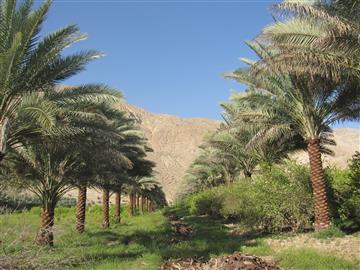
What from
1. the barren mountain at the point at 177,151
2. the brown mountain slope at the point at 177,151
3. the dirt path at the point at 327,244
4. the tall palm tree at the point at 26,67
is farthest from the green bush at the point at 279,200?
the brown mountain slope at the point at 177,151

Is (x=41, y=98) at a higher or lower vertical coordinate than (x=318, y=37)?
lower

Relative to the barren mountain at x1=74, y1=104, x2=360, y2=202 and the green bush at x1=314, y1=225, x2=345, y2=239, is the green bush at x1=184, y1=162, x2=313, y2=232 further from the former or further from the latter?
the barren mountain at x1=74, y1=104, x2=360, y2=202

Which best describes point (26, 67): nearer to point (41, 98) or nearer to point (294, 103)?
point (41, 98)

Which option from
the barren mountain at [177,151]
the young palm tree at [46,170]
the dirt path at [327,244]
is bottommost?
the dirt path at [327,244]

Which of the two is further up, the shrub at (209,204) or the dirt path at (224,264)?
the shrub at (209,204)

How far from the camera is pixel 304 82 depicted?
1756 centimetres

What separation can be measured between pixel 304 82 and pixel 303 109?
113cm

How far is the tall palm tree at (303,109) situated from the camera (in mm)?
17344

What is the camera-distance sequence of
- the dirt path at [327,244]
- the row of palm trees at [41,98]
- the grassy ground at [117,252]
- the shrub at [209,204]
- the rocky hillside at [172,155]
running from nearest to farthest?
the grassy ground at [117,252] < the row of palm trees at [41,98] < the dirt path at [327,244] < the shrub at [209,204] < the rocky hillside at [172,155]

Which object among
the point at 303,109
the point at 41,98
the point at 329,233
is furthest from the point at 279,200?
the point at 41,98

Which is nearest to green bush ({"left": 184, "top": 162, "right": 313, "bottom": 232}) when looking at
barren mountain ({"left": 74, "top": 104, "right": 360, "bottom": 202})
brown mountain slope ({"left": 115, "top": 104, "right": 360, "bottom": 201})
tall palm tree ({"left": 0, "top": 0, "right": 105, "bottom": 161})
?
tall palm tree ({"left": 0, "top": 0, "right": 105, "bottom": 161})

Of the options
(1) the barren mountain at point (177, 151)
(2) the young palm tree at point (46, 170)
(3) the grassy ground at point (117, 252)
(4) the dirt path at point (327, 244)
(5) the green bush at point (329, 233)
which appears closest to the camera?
(3) the grassy ground at point (117, 252)

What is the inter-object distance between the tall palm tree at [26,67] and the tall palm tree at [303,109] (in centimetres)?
708

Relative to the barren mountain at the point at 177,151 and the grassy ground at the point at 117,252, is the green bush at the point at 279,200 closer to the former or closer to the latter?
the grassy ground at the point at 117,252
